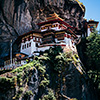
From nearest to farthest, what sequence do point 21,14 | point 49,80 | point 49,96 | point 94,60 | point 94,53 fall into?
point 49,96
point 49,80
point 94,53
point 94,60
point 21,14

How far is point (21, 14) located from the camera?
41719 millimetres

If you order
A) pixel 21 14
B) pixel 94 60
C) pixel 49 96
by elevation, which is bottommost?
pixel 49 96

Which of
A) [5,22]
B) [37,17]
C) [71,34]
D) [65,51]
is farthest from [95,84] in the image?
[5,22]

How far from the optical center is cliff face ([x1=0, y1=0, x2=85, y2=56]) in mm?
40719

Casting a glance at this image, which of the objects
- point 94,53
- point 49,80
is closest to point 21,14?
point 94,53

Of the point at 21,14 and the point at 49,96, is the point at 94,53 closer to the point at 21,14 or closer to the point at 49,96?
the point at 49,96

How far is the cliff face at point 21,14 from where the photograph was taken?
4072 cm

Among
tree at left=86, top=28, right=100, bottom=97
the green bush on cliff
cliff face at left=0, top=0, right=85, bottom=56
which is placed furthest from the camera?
cliff face at left=0, top=0, right=85, bottom=56

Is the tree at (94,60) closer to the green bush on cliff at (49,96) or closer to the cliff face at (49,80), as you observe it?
the cliff face at (49,80)

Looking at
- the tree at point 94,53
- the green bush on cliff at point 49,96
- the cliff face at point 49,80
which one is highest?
the tree at point 94,53

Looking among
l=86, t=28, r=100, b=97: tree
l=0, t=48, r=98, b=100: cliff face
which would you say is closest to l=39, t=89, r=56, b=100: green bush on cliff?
l=0, t=48, r=98, b=100: cliff face

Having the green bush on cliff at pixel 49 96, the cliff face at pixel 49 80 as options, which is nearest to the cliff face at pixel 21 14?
the cliff face at pixel 49 80

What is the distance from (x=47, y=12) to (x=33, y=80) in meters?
20.5

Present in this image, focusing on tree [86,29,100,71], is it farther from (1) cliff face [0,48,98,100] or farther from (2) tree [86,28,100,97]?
(1) cliff face [0,48,98,100]
